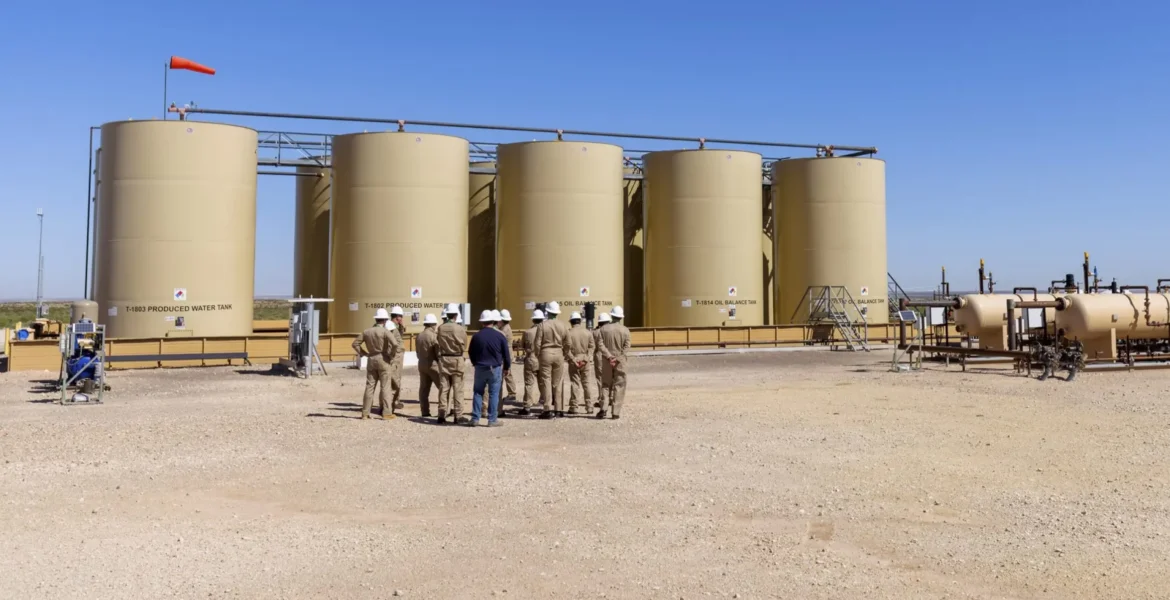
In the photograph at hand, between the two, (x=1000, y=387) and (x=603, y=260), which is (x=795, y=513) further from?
(x=603, y=260)

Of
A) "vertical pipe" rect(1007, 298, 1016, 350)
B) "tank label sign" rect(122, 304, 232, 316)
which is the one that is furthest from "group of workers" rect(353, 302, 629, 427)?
"vertical pipe" rect(1007, 298, 1016, 350)

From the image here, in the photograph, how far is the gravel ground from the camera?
18.5ft

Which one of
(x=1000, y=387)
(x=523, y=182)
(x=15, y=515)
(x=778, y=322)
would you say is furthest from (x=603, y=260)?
(x=15, y=515)

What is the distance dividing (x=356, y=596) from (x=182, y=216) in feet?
65.2

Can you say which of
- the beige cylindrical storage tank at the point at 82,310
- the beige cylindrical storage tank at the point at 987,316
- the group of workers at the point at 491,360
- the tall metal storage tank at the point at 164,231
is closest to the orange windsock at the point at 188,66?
the tall metal storage tank at the point at 164,231

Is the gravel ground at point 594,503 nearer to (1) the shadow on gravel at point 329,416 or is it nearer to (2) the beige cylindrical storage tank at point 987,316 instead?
(1) the shadow on gravel at point 329,416

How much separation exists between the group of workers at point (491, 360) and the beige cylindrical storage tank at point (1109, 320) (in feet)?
44.3

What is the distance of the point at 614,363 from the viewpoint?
12859 millimetres

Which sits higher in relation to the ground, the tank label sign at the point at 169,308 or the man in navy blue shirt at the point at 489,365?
the tank label sign at the point at 169,308

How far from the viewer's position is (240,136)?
2384 cm

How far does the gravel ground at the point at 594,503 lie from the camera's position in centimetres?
565

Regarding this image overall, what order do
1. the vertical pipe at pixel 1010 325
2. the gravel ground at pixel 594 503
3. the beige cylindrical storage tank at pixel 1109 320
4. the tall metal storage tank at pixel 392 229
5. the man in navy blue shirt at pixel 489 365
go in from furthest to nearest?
the tall metal storage tank at pixel 392 229
the beige cylindrical storage tank at pixel 1109 320
the vertical pipe at pixel 1010 325
the man in navy blue shirt at pixel 489 365
the gravel ground at pixel 594 503

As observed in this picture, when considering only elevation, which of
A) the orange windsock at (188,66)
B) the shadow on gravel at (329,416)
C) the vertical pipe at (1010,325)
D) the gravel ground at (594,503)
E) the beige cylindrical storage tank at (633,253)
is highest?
the orange windsock at (188,66)

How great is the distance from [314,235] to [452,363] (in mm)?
18440
